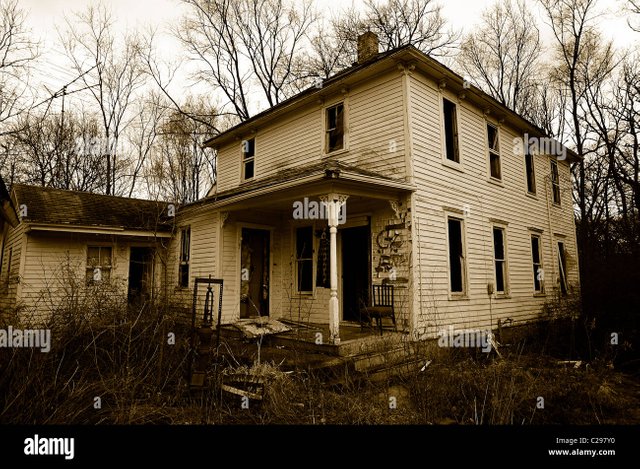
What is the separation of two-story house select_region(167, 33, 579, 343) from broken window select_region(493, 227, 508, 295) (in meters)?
0.04

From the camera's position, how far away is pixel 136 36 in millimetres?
22406

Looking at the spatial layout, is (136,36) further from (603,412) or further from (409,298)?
(603,412)

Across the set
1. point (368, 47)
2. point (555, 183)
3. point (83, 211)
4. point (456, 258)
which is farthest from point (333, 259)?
point (555, 183)

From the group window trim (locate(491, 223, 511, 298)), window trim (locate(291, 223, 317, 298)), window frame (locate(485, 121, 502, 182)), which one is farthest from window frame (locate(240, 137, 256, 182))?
window trim (locate(491, 223, 511, 298))

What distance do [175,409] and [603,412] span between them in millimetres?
6043

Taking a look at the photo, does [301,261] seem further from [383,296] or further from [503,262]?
[503,262]

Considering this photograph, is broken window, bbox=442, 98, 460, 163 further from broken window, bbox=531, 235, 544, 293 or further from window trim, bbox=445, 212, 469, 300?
broken window, bbox=531, 235, 544, 293

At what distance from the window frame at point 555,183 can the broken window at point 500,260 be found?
17.8 ft

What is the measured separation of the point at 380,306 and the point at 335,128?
5.20 m

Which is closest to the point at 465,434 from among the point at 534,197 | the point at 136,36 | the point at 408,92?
the point at 408,92

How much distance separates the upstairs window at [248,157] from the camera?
44.9 feet

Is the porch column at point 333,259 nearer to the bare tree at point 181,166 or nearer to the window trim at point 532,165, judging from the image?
the window trim at point 532,165

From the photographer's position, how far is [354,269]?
10.1 meters

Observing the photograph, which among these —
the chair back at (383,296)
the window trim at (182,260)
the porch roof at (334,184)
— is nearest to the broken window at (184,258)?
the window trim at (182,260)
